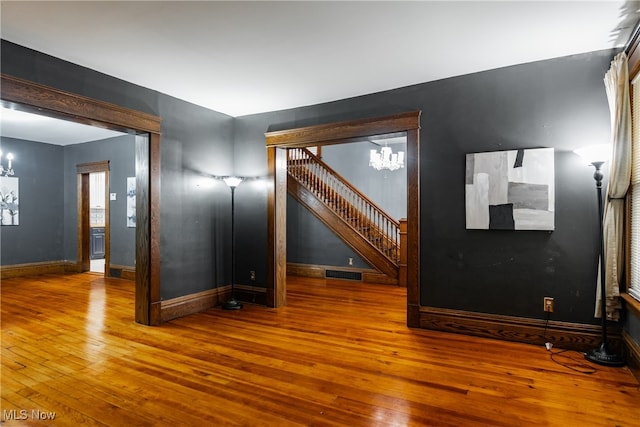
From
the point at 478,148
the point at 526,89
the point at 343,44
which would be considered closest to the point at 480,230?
the point at 478,148

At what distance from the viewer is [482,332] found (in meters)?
3.71

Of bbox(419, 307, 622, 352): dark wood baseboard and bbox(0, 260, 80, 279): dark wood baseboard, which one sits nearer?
bbox(419, 307, 622, 352): dark wood baseboard

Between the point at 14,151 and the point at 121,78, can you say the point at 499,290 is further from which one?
the point at 14,151

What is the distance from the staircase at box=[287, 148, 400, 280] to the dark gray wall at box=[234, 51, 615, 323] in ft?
9.70

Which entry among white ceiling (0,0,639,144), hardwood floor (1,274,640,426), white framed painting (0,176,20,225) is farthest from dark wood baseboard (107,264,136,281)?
white ceiling (0,0,639,144)

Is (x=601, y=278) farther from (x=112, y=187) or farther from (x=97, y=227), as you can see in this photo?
(x=97, y=227)

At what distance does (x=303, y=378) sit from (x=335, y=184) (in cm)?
558

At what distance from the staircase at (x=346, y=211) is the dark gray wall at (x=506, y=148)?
2.96 metres

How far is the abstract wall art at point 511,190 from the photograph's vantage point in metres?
3.44

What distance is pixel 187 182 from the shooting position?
470cm

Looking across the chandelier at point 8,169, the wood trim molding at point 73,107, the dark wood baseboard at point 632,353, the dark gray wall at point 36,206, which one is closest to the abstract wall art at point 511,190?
the dark wood baseboard at point 632,353

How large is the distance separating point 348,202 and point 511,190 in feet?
14.4

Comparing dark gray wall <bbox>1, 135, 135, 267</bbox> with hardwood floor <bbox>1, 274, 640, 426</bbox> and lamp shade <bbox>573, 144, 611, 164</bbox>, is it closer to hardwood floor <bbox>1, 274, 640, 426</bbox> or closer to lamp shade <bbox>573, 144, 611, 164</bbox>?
hardwood floor <bbox>1, 274, 640, 426</bbox>

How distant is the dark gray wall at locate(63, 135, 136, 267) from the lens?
7195 millimetres
